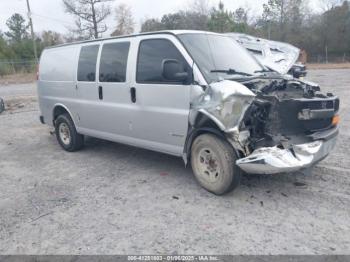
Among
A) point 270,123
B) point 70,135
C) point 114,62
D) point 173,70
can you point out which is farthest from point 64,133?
point 270,123

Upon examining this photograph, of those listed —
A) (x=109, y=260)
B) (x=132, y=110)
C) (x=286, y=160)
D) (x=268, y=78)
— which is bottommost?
(x=109, y=260)

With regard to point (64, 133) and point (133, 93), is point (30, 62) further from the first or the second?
point (133, 93)

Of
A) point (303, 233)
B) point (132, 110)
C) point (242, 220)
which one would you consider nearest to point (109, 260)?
point (242, 220)

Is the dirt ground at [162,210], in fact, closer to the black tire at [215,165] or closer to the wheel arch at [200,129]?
the black tire at [215,165]

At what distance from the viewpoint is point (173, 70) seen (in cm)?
440

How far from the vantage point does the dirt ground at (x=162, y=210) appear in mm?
3391

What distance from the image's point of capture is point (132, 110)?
17.4ft

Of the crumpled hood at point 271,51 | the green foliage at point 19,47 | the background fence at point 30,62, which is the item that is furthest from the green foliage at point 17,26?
the crumpled hood at point 271,51

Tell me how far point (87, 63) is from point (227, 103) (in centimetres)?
325

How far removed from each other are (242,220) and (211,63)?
2118 millimetres

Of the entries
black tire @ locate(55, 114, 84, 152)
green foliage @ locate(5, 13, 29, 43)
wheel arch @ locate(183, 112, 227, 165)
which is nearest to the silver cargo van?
wheel arch @ locate(183, 112, 227, 165)

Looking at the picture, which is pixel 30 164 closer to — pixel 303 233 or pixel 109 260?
pixel 109 260

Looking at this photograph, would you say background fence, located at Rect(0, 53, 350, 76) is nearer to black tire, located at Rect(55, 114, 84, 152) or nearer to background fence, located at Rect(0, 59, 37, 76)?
background fence, located at Rect(0, 59, 37, 76)

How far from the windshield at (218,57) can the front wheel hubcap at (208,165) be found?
93 centimetres
